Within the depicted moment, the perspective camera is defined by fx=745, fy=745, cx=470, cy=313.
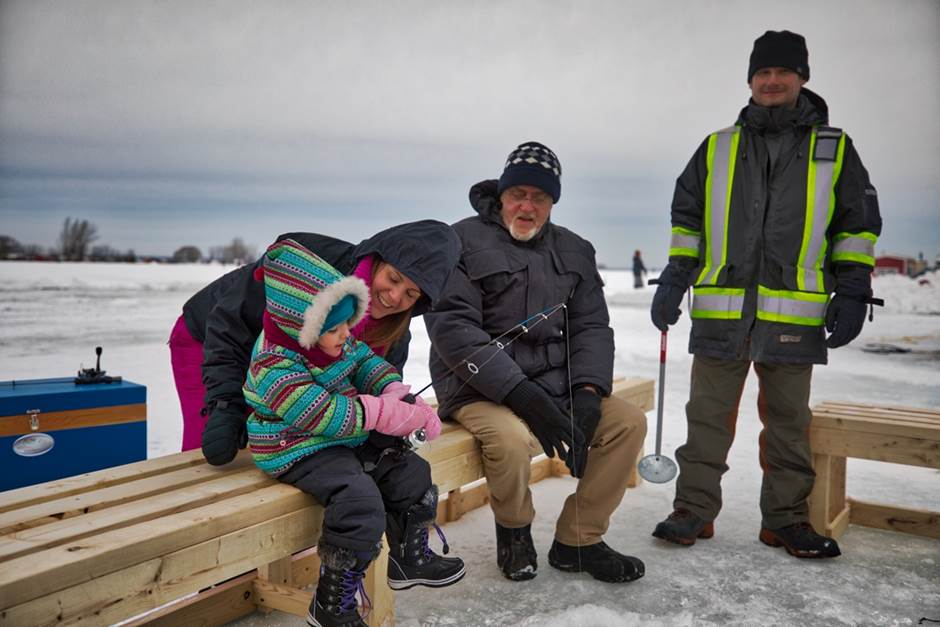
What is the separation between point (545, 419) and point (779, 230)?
138cm

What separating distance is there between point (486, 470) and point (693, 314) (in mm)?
1304

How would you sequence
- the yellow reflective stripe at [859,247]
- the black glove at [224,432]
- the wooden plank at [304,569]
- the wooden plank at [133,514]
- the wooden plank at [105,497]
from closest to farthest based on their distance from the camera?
the wooden plank at [133,514] < the wooden plank at [105,497] < the black glove at [224,432] < the wooden plank at [304,569] < the yellow reflective stripe at [859,247]

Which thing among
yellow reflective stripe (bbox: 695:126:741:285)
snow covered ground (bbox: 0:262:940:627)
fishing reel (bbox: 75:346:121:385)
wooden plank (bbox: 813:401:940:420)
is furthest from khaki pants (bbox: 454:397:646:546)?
fishing reel (bbox: 75:346:121:385)

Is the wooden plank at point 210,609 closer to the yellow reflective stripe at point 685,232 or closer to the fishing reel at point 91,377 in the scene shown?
the fishing reel at point 91,377

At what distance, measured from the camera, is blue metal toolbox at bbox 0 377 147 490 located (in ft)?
9.79

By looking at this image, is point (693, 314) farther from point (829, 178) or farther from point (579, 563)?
point (579, 563)

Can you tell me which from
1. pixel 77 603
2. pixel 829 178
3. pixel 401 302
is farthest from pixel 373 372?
pixel 829 178

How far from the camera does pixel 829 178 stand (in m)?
3.26

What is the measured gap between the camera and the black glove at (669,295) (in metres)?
3.45

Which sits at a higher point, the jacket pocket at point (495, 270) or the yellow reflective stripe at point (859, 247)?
the yellow reflective stripe at point (859, 247)

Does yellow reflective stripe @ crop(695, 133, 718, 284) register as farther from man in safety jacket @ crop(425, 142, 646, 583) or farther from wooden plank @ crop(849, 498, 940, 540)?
wooden plank @ crop(849, 498, 940, 540)

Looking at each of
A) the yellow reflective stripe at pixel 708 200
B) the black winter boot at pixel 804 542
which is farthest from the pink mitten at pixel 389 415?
the black winter boot at pixel 804 542

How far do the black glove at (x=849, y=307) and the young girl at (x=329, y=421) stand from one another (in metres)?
1.91

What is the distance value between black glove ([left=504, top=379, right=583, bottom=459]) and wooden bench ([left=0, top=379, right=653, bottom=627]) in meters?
0.31
